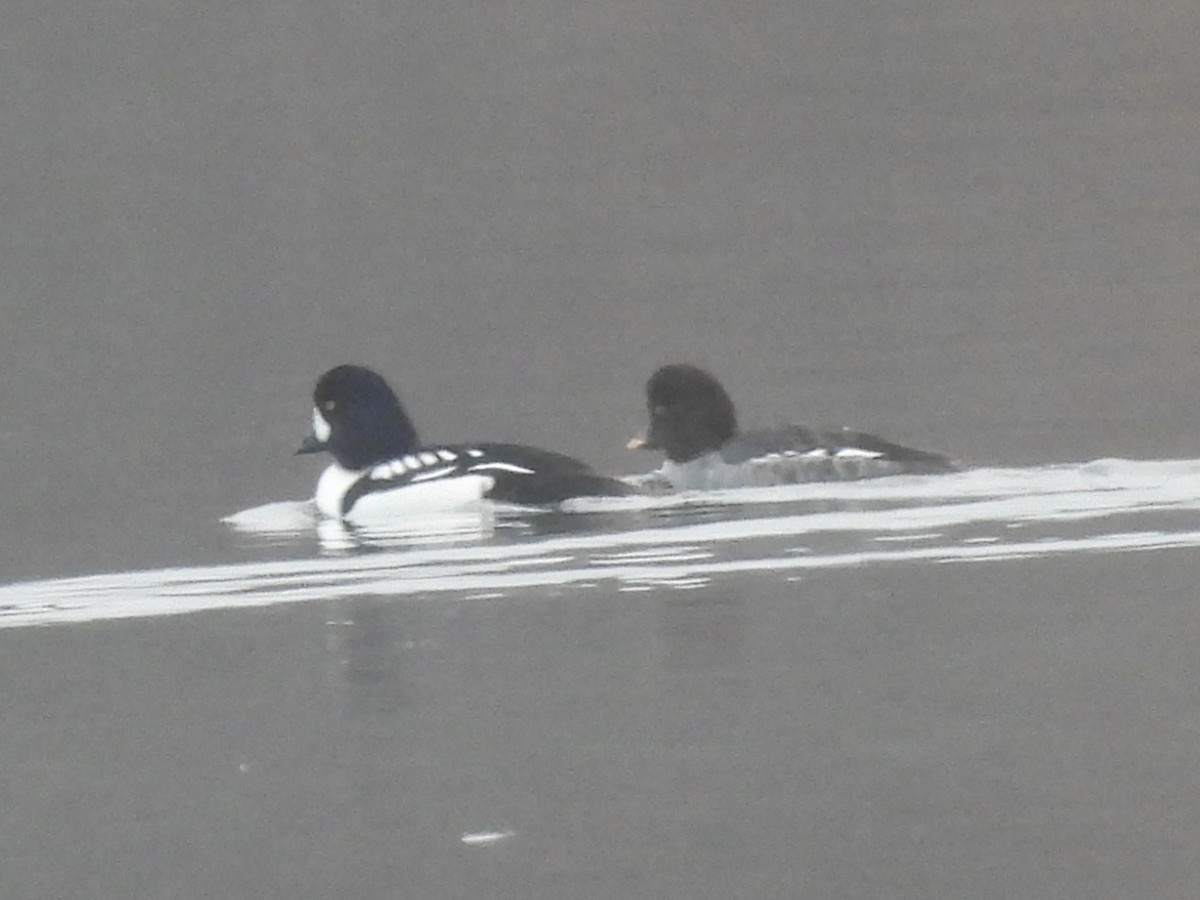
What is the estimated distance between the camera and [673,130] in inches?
1428

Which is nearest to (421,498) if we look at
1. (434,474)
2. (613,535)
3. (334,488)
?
(434,474)

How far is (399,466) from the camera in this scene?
13617mm

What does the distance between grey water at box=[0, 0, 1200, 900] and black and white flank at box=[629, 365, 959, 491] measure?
282 millimetres

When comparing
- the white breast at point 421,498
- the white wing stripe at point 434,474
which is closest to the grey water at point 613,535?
the white breast at point 421,498

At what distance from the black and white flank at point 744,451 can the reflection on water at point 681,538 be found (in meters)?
0.15

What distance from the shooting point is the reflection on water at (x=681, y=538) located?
11203 mm

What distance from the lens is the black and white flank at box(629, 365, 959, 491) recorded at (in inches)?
533

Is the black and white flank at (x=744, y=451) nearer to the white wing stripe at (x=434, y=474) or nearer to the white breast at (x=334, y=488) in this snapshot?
the white wing stripe at (x=434, y=474)

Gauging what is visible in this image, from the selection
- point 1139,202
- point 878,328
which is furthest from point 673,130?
point 878,328

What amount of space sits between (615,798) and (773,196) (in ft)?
78.5

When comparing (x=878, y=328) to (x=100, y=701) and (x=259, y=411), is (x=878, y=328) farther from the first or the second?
(x=100, y=701)

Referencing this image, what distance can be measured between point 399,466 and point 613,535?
1.69 metres

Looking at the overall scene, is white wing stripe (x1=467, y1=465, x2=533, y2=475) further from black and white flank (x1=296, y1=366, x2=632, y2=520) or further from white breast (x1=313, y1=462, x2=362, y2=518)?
white breast (x1=313, y1=462, x2=362, y2=518)

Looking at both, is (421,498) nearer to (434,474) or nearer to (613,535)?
(434,474)
